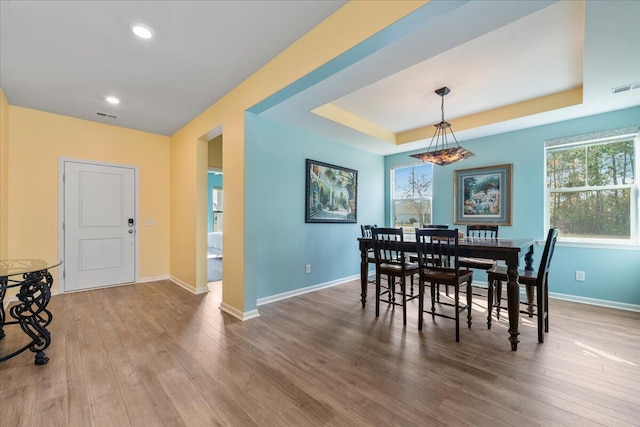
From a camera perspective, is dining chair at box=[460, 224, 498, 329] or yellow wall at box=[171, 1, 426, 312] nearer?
yellow wall at box=[171, 1, 426, 312]

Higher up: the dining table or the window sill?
the window sill

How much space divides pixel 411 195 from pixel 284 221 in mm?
2771

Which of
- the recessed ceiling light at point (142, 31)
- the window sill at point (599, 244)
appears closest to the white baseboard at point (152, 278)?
the recessed ceiling light at point (142, 31)

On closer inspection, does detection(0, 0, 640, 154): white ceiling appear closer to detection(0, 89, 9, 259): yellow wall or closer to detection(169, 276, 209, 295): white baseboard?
detection(0, 89, 9, 259): yellow wall

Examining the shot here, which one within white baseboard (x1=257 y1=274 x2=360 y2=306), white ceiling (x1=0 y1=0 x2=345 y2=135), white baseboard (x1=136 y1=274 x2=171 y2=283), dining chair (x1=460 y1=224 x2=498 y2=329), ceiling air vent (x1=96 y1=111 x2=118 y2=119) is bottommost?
white baseboard (x1=257 y1=274 x2=360 y2=306)

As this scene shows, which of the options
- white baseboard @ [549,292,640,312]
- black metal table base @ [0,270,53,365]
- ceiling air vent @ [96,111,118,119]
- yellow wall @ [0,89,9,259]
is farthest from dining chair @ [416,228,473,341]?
yellow wall @ [0,89,9,259]

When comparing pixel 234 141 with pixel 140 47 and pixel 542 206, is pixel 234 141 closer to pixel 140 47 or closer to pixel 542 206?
pixel 140 47

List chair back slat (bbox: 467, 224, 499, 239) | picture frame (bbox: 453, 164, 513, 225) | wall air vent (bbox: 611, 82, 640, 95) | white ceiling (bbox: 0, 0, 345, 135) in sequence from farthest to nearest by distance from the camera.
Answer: picture frame (bbox: 453, 164, 513, 225)
chair back slat (bbox: 467, 224, 499, 239)
wall air vent (bbox: 611, 82, 640, 95)
white ceiling (bbox: 0, 0, 345, 135)

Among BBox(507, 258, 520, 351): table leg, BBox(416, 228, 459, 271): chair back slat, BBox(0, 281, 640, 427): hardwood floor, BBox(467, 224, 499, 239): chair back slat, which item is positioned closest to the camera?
BBox(0, 281, 640, 427): hardwood floor

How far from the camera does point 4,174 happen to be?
133 inches

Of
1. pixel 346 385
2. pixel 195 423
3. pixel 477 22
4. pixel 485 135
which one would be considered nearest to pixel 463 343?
pixel 346 385

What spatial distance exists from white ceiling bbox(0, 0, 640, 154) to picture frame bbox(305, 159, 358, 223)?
774 millimetres

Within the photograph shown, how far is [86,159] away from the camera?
13.7 feet

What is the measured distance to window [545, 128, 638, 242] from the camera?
3.34 m
